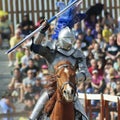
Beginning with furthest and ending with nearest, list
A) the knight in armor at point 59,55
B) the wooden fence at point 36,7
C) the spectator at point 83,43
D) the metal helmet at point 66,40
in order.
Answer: the wooden fence at point 36,7
the spectator at point 83,43
the metal helmet at point 66,40
the knight in armor at point 59,55

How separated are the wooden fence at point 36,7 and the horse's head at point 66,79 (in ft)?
33.3

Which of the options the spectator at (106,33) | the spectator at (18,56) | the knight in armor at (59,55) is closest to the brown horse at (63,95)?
the knight in armor at (59,55)

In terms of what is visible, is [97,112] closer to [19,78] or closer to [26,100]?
[26,100]

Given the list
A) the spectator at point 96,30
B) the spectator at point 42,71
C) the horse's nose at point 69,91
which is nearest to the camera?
the horse's nose at point 69,91

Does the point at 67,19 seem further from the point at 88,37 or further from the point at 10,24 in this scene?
the point at 10,24

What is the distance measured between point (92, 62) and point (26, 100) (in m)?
1.70

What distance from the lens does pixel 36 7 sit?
19.7 m

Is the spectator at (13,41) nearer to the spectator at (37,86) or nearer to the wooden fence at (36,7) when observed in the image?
the wooden fence at (36,7)

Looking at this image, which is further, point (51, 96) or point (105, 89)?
point (105, 89)

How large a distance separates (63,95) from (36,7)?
35.5ft

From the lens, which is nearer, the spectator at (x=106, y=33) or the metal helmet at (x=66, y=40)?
the metal helmet at (x=66, y=40)

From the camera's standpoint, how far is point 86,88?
1524 centimetres

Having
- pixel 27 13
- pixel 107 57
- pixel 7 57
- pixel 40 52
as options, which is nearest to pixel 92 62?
pixel 107 57

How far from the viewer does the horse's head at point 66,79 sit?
8820 mm
